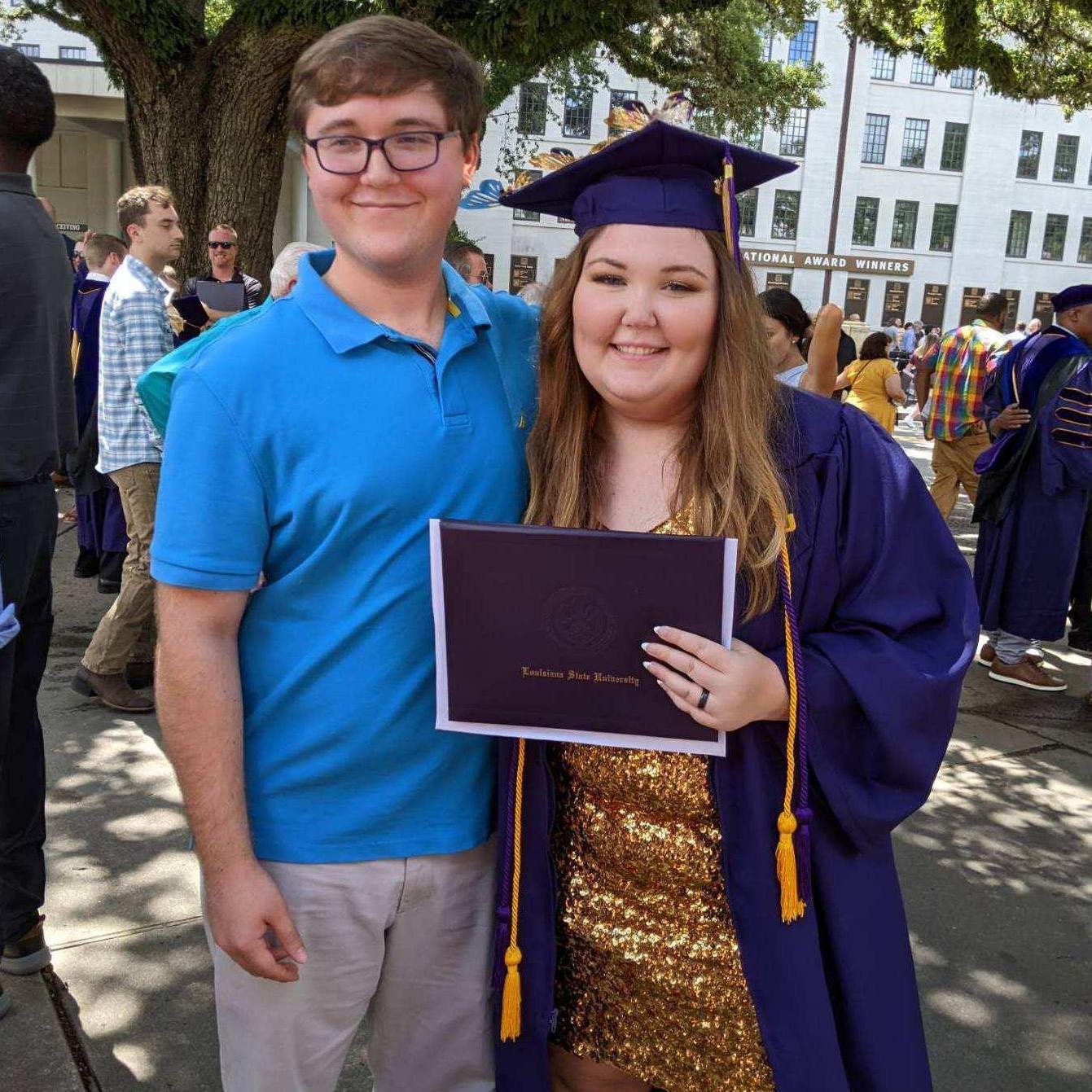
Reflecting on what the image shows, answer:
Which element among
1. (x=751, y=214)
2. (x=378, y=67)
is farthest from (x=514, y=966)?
(x=751, y=214)

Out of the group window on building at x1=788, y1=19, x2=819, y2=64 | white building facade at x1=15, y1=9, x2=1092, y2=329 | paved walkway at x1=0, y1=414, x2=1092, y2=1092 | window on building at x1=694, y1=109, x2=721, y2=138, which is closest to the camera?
paved walkway at x1=0, y1=414, x2=1092, y2=1092

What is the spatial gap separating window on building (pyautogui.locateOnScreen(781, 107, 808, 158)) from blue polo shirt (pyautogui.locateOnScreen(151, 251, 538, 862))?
44.2 metres

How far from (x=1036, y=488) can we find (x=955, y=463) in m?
2.29

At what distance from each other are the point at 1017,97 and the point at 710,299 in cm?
1247

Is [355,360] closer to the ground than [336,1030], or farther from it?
farther from it

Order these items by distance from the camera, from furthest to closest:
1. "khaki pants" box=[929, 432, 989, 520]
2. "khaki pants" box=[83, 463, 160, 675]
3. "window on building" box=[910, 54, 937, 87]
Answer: "window on building" box=[910, 54, 937, 87]
"khaki pants" box=[929, 432, 989, 520]
"khaki pants" box=[83, 463, 160, 675]

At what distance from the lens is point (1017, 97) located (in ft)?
39.8

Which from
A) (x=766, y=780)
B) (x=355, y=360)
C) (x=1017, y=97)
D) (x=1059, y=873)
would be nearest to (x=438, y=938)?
(x=766, y=780)

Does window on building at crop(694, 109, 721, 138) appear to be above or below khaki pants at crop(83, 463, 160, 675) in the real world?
above

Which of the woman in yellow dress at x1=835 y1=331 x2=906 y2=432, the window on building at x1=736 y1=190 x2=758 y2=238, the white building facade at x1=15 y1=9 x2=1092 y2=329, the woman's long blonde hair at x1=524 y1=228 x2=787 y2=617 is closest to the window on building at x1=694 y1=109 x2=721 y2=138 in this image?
the woman in yellow dress at x1=835 y1=331 x2=906 y2=432

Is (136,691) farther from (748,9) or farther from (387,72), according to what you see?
(748,9)

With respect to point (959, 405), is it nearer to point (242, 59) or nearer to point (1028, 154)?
point (242, 59)

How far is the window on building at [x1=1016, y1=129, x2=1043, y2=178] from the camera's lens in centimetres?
4441

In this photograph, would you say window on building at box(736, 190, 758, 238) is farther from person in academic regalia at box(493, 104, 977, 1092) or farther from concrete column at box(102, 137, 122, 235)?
person in academic regalia at box(493, 104, 977, 1092)
